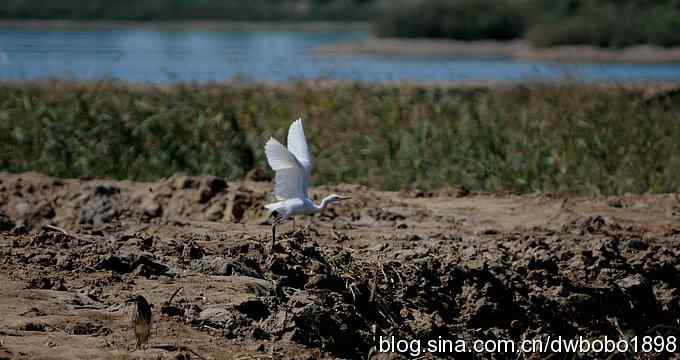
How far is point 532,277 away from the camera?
7.43 meters

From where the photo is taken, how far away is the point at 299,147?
719 centimetres

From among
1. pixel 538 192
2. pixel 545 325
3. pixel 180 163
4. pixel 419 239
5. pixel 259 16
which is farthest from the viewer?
pixel 259 16

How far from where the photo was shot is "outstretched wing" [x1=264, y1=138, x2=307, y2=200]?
6562mm

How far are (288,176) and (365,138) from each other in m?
6.15

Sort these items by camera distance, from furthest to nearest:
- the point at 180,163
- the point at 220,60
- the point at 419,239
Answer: the point at 220,60, the point at 180,163, the point at 419,239

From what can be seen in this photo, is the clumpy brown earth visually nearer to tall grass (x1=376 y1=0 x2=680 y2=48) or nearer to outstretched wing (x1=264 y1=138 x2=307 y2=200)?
outstretched wing (x1=264 y1=138 x2=307 y2=200)

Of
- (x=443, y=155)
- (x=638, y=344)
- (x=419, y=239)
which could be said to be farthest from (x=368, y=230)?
(x=443, y=155)

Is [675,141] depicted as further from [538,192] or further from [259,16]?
[259,16]

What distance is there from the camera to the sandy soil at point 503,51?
40250 millimetres

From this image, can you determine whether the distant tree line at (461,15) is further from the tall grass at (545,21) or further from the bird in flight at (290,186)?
the bird in flight at (290,186)

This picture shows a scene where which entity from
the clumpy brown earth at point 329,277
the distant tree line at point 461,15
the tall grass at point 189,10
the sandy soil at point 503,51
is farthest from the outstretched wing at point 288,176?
the tall grass at point 189,10

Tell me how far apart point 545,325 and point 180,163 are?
5633 millimetres

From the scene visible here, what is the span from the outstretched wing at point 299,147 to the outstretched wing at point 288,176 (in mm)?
158

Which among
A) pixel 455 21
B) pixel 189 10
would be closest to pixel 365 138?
pixel 455 21
